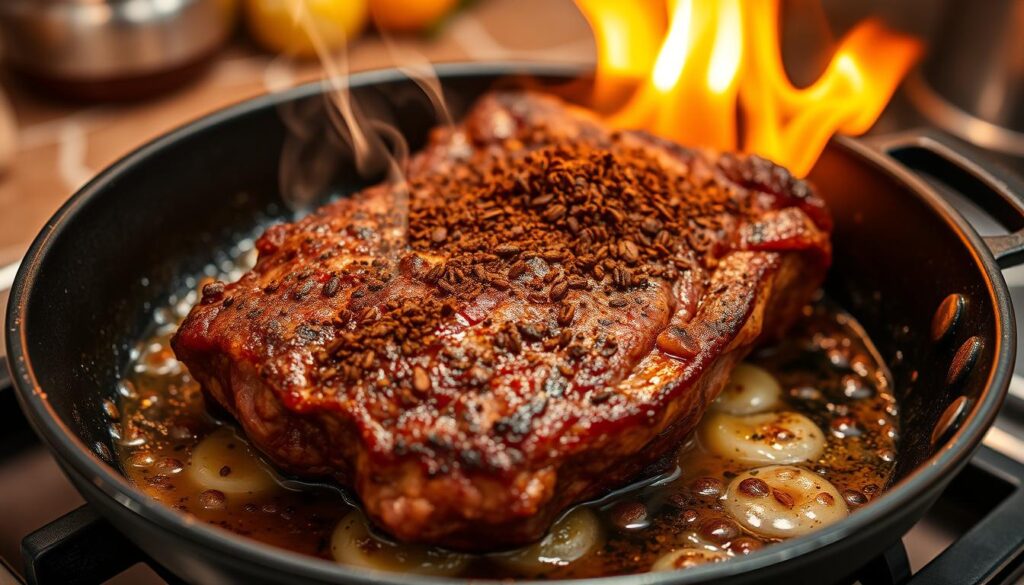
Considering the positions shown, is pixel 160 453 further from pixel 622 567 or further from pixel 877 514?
pixel 877 514

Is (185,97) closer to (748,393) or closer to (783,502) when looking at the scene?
(748,393)

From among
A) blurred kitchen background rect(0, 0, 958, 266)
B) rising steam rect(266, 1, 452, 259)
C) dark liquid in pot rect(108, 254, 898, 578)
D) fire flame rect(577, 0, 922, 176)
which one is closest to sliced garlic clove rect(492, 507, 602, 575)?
dark liquid in pot rect(108, 254, 898, 578)

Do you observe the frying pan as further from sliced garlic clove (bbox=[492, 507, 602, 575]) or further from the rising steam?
sliced garlic clove (bbox=[492, 507, 602, 575])

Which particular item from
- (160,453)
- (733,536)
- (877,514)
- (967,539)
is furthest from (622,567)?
(160,453)

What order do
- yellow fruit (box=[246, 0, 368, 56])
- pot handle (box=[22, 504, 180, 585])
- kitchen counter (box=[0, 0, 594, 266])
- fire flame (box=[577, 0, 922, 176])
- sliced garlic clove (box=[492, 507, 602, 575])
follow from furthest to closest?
yellow fruit (box=[246, 0, 368, 56]) < kitchen counter (box=[0, 0, 594, 266]) < fire flame (box=[577, 0, 922, 176]) < sliced garlic clove (box=[492, 507, 602, 575]) < pot handle (box=[22, 504, 180, 585])

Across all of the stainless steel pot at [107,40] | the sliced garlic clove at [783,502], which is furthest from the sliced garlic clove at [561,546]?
the stainless steel pot at [107,40]

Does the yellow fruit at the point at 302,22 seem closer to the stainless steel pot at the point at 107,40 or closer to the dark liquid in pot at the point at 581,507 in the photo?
the stainless steel pot at the point at 107,40
